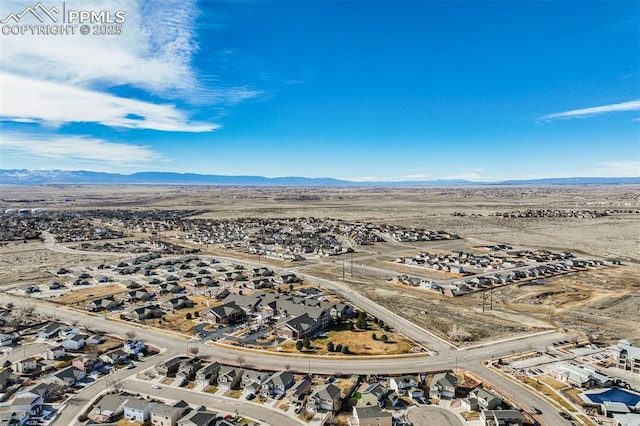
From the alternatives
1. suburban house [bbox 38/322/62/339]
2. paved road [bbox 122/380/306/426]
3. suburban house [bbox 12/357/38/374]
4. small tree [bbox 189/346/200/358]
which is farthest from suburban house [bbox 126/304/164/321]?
paved road [bbox 122/380/306/426]

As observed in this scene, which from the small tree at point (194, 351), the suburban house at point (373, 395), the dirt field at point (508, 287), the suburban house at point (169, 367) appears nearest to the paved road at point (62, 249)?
the dirt field at point (508, 287)

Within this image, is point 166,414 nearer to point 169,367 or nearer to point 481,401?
point 169,367

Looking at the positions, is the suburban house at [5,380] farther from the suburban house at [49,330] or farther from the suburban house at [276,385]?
the suburban house at [276,385]

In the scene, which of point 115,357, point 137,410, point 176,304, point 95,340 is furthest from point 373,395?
point 176,304

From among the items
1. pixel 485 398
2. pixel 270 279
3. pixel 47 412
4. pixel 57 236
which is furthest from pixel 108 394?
pixel 57 236

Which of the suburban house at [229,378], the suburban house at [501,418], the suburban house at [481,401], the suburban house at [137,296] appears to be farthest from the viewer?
the suburban house at [137,296]

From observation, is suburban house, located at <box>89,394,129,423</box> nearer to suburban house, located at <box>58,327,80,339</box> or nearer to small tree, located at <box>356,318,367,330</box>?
suburban house, located at <box>58,327,80,339</box>
